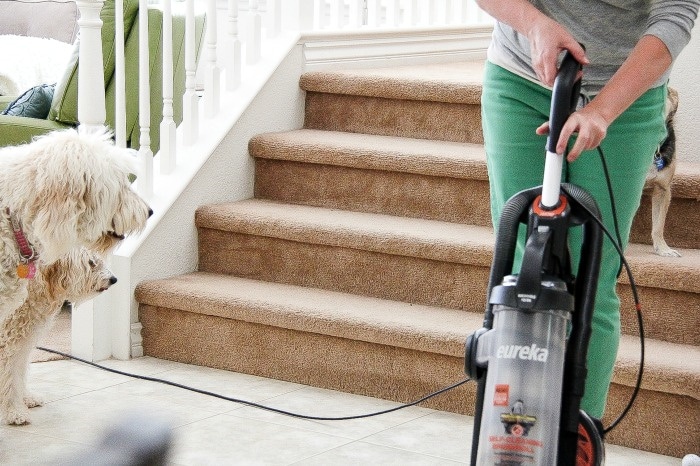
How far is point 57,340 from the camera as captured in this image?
3.39 m

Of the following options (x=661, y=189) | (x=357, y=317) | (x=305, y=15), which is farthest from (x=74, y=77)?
(x=661, y=189)

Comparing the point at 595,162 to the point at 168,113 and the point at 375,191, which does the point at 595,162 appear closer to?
the point at 375,191

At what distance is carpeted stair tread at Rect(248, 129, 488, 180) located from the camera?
3289 millimetres

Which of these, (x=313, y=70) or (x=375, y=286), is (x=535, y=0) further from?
(x=313, y=70)

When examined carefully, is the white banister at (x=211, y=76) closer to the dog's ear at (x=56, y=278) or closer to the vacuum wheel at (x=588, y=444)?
the dog's ear at (x=56, y=278)

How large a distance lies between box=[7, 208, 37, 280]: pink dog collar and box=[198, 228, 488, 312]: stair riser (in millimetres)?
1166

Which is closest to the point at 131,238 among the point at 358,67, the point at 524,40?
the point at 358,67

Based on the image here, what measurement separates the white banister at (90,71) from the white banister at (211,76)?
460mm

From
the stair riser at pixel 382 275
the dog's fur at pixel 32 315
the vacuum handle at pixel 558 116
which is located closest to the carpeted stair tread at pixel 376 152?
the stair riser at pixel 382 275

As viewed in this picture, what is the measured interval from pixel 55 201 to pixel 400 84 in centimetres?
178

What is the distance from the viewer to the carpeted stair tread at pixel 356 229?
3033 mm

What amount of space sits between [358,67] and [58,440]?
2204mm

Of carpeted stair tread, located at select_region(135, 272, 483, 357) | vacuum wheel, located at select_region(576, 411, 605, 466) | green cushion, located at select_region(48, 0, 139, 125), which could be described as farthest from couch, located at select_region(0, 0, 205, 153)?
vacuum wheel, located at select_region(576, 411, 605, 466)

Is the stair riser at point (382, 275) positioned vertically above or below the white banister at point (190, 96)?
below
